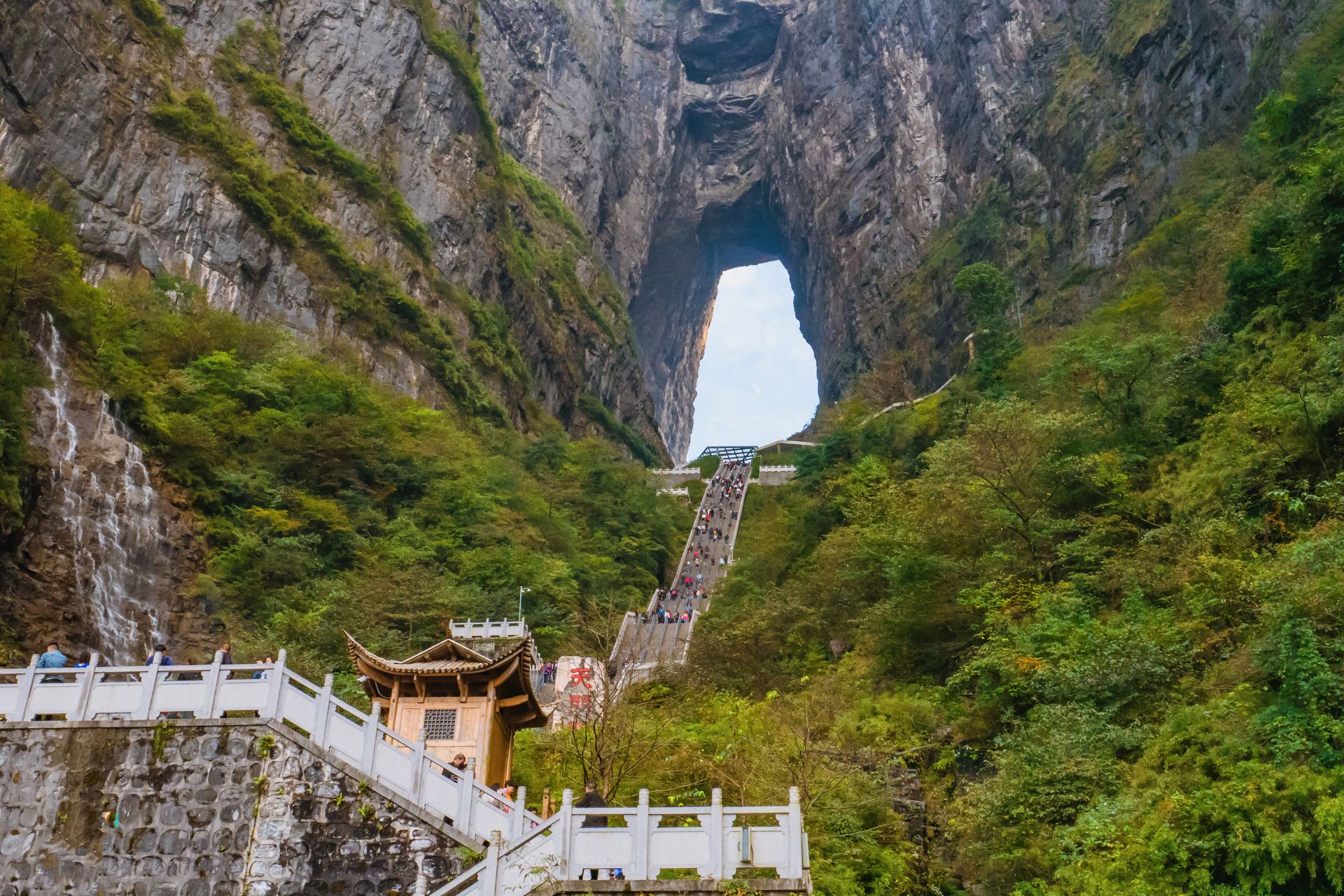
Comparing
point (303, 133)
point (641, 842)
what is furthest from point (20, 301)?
point (303, 133)

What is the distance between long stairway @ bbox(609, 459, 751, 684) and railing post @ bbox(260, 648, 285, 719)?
6366 mm

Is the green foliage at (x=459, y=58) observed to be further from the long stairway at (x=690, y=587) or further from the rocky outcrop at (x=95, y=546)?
the rocky outcrop at (x=95, y=546)

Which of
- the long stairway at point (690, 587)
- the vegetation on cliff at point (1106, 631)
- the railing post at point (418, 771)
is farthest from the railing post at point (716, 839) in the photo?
the long stairway at point (690, 587)

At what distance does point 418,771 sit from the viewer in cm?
1070

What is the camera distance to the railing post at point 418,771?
10641 mm

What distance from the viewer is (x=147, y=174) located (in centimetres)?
3681

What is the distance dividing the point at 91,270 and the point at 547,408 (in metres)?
24.6

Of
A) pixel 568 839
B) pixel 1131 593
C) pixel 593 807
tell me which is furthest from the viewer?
pixel 1131 593

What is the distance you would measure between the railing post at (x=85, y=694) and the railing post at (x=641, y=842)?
6005mm

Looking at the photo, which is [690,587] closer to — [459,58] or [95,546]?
[95,546]

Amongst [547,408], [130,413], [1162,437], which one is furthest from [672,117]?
[1162,437]

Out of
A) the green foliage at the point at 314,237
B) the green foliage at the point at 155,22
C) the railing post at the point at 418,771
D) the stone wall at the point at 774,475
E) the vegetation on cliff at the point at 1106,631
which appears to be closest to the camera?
the vegetation on cliff at the point at 1106,631

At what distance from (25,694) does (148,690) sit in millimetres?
1321

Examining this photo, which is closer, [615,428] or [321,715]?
[321,715]
